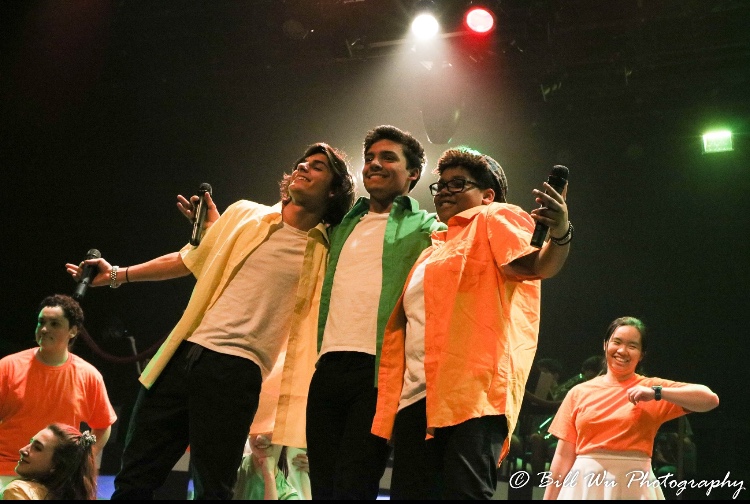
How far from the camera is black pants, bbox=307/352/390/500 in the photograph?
7.30 ft

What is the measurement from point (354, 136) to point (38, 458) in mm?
4669

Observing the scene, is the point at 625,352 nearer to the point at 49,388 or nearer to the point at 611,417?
the point at 611,417

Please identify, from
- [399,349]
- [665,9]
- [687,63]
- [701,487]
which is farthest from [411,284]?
[687,63]

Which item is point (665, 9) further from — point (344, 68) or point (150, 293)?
point (150, 293)

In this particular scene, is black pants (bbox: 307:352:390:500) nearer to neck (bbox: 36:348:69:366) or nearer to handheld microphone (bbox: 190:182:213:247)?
handheld microphone (bbox: 190:182:213:247)

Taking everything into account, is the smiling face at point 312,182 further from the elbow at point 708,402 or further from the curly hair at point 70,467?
the elbow at point 708,402

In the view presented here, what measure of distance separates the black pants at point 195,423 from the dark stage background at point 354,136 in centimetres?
431

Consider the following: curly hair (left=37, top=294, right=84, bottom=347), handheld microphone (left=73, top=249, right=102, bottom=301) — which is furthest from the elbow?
curly hair (left=37, top=294, right=84, bottom=347)

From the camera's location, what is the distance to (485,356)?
6.84 ft

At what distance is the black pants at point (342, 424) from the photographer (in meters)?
2.23

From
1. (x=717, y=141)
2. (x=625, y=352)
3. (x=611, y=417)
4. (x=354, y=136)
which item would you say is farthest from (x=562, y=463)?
(x=354, y=136)

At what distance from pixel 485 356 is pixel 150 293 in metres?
6.13

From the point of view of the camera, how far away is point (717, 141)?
6457mm

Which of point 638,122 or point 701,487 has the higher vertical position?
point 638,122
